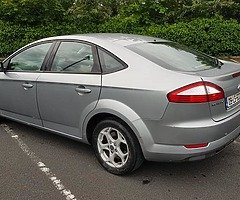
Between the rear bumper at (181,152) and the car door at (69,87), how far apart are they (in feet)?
2.62

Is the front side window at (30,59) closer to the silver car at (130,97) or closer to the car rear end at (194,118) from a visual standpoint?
the silver car at (130,97)

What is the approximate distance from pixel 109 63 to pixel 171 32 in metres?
6.03

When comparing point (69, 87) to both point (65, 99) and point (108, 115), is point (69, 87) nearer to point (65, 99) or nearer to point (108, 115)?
point (65, 99)

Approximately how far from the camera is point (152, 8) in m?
9.66

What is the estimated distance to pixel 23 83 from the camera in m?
4.03

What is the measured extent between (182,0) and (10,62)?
23.3ft

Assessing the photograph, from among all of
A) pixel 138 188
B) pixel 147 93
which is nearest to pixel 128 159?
pixel 138 188

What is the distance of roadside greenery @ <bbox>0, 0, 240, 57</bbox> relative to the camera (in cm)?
897

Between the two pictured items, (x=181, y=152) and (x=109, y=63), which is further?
(x=109, y=63)

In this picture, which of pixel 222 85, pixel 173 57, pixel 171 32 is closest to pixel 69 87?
pixel 173 57

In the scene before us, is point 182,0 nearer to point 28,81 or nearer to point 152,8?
point 152,8

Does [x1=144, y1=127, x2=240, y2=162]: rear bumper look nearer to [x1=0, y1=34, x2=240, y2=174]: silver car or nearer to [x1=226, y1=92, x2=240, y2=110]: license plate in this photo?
[x1=0, y1=34, x2=240, y2=174]: silver car

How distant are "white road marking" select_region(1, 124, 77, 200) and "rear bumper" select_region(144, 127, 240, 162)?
85cm

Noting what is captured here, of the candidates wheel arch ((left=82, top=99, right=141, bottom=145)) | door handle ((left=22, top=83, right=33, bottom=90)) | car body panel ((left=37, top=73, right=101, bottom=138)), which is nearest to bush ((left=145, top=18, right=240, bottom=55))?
door handle ((left=22, top=83, right=33, bottom=90))
